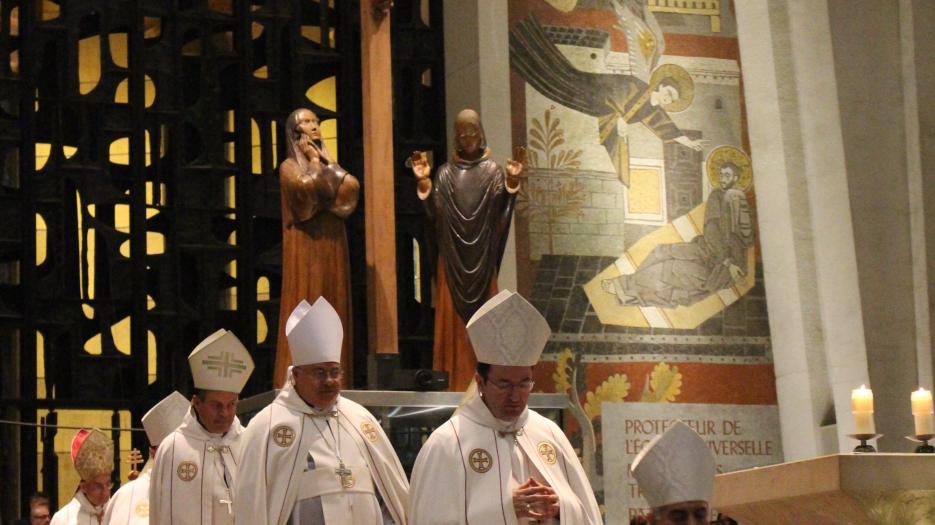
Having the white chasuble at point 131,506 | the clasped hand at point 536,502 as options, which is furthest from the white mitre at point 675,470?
the white chasuble at point 131,506

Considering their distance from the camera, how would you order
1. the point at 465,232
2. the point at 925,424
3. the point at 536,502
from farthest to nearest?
1. the point at 465,232
2. the point at 925,424
3. the point at 536,502

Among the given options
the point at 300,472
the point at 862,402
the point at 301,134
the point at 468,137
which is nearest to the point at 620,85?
the point at 468,137

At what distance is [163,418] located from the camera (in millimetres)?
8680

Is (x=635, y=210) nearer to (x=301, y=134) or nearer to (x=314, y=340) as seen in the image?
(x=301, y=134)

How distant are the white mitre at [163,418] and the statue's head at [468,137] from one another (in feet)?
8.13

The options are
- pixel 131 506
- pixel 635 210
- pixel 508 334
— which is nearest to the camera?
pixel 508 334

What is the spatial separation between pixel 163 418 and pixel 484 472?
3.31 m

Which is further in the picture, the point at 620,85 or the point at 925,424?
the point at 620,85

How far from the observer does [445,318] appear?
33.8ft

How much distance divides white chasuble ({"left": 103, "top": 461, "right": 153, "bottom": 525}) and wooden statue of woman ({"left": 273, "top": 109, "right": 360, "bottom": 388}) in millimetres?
1425

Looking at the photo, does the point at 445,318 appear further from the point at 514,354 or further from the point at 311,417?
the point at 514,354

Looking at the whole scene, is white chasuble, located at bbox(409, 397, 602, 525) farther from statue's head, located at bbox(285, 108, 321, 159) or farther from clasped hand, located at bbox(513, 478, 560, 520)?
statue's head, located at bbox(285, 108, 321, 159)

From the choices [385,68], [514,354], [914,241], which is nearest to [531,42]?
[385,68]

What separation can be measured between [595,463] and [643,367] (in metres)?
0.80
